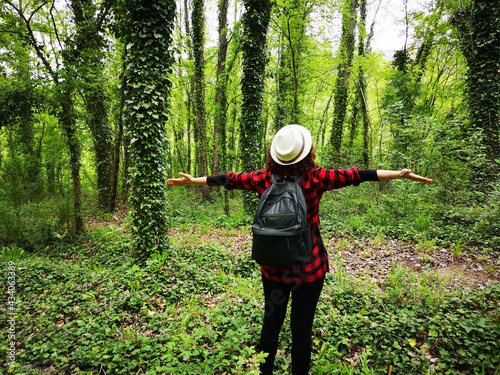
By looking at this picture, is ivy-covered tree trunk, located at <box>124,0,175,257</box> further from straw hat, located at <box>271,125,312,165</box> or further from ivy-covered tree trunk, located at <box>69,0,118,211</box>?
straw hat, located at <box>271,125,312,165</box>

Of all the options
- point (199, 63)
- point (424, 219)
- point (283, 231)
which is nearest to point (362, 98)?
point (199, 63)

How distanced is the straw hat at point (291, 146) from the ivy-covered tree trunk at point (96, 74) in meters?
6.63

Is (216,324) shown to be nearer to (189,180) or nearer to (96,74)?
(189,180)

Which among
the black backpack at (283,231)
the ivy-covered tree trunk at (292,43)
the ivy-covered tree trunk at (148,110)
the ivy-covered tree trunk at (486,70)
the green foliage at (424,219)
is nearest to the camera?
the black backpack at (283,231)

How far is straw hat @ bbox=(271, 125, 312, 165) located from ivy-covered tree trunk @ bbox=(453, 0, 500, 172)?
8.66m

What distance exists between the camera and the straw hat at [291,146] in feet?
6.38

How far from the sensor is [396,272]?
13.3 feet

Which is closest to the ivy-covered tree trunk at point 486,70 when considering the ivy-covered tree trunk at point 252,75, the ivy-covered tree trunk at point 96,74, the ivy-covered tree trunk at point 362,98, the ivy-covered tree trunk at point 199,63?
the ivy-covered tree trunk at point 362,98

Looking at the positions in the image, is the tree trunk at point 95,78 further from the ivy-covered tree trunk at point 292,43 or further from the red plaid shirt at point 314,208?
the red plaid shirt at point 314,208

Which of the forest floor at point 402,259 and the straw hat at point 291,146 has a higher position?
the straw hat at point 291,146

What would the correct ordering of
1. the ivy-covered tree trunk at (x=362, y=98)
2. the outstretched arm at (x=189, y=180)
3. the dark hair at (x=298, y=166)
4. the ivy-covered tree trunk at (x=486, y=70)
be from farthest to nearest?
the ivy-covered tree trunk at (x=362, y=98), the ivy-covered tree trunk at (x=486, y=70), the outstretched arm at (x=189, y=180), the dark hair at (x=298, y=166)

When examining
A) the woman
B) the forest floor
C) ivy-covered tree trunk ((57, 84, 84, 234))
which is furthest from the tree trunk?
the woman

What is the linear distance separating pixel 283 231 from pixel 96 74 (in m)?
8.54

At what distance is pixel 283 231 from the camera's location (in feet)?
5.60
